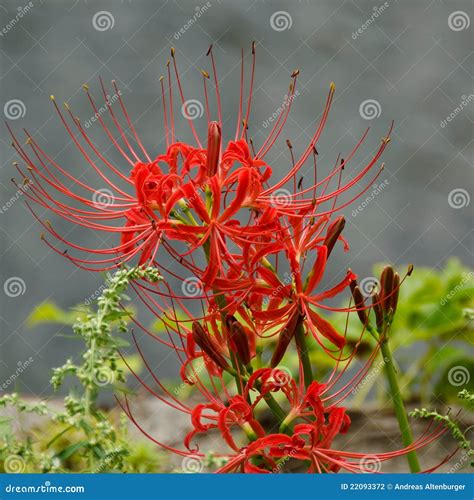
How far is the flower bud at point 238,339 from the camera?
3.30 feet

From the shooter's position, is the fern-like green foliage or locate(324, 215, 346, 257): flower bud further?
locate(324, 215, 346, 257): flower bud

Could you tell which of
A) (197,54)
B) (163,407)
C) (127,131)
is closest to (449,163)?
(197,54)

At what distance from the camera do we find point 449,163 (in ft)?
8.87

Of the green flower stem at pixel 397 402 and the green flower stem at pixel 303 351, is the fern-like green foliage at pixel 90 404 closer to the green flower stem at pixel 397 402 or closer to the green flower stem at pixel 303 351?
the green flower stem at pixel 303 351

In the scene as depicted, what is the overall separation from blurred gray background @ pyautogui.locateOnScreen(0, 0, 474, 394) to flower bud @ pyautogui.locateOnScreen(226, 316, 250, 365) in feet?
4.48

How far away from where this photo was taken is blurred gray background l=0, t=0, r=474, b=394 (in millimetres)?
2459

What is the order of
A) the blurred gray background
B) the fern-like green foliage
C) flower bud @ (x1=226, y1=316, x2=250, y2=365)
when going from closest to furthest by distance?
the fern-like green foliage < flower bud @ (x1=226, y1=316, x2=250, y2=365) < the blurred gray background

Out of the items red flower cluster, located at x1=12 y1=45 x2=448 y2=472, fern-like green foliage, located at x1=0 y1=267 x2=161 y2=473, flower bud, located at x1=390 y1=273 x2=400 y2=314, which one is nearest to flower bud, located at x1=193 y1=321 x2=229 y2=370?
red flower cluster, located at x1=12 y1=45 x2=448 y2=472

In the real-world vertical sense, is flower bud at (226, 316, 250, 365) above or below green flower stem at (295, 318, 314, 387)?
below

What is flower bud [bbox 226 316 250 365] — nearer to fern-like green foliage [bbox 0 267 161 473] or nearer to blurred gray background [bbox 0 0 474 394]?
fern-like green foliage [bbox 0 267 161 473]

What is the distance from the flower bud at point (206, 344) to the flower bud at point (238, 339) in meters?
0.02

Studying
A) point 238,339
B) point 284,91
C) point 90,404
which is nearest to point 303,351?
point 238,339

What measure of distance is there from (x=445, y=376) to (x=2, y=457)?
1.32m

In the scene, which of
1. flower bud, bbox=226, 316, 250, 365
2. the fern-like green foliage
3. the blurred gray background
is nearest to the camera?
the fern-like green foliage
